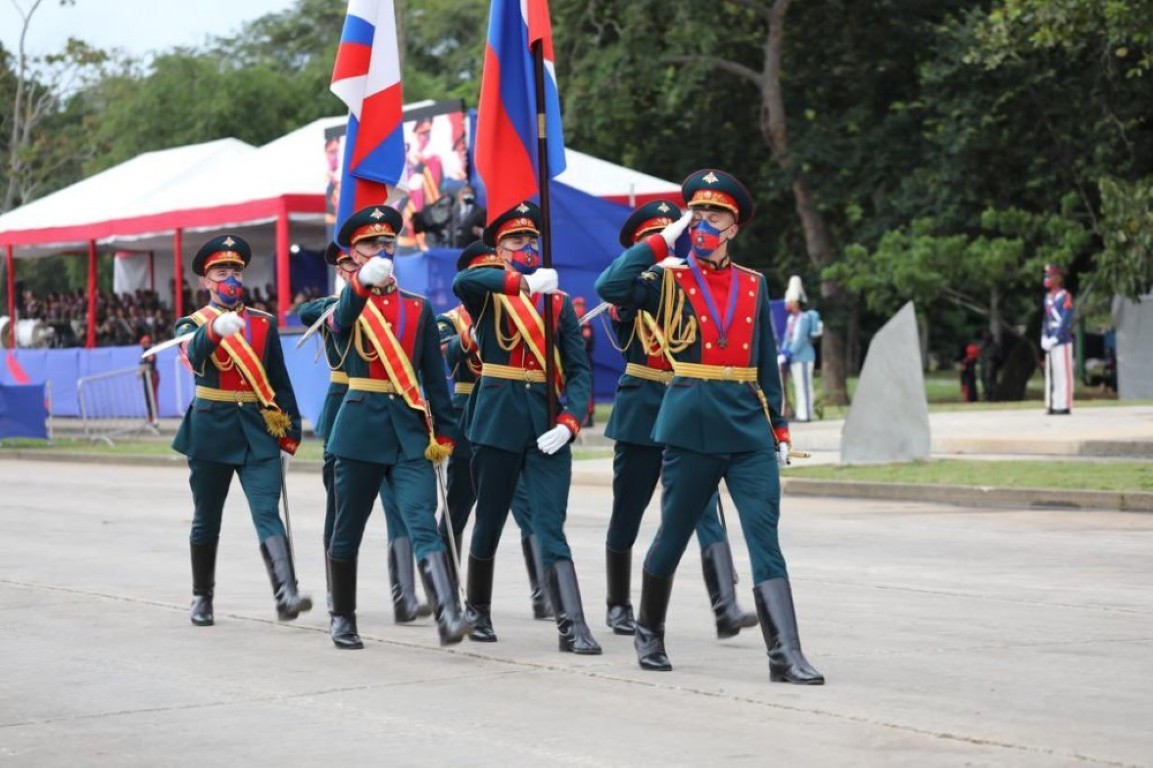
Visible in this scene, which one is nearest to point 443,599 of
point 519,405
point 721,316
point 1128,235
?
point 519,405

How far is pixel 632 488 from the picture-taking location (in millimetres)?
9609

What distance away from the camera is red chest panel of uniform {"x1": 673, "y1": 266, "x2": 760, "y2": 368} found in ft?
27.6

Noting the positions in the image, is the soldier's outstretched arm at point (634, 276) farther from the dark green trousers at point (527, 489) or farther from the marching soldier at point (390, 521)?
the marching soldier at point (390, 521)

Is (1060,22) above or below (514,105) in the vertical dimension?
above

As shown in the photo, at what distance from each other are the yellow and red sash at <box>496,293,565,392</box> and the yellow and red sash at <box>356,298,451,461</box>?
0.52m

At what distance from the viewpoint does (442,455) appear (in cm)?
952

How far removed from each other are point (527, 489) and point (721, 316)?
1559 millimetres

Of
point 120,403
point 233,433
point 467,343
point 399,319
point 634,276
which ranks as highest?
point 634,276

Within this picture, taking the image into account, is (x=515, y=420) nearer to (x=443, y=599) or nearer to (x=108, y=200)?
(x=443, y=599)

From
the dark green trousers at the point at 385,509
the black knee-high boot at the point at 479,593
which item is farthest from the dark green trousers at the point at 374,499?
the dark green trousers at the point at 385,509

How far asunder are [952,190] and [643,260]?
2878cm

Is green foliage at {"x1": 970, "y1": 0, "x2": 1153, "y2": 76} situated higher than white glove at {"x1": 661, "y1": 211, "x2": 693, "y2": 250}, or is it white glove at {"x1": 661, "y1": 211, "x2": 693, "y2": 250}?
green foliage at {"x1": 970, "y1": 0, "x2": 1153, "y2": 76}

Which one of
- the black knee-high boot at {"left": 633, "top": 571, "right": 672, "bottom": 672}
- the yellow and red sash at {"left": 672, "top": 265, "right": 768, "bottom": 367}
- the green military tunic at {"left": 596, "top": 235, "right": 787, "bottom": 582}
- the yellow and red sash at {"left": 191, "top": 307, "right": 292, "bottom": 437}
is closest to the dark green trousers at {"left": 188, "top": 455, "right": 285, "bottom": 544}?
the yellow and red sash at {"left": 191, "top": 307, "right": 292, "bottom": 437}

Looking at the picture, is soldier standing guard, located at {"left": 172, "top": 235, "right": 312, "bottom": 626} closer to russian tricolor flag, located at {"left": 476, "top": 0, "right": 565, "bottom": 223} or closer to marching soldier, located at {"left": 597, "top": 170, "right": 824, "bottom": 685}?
russian tricolor flag, located at {"left": 476, "top": 0, "right": 565, "bottom": 223}
